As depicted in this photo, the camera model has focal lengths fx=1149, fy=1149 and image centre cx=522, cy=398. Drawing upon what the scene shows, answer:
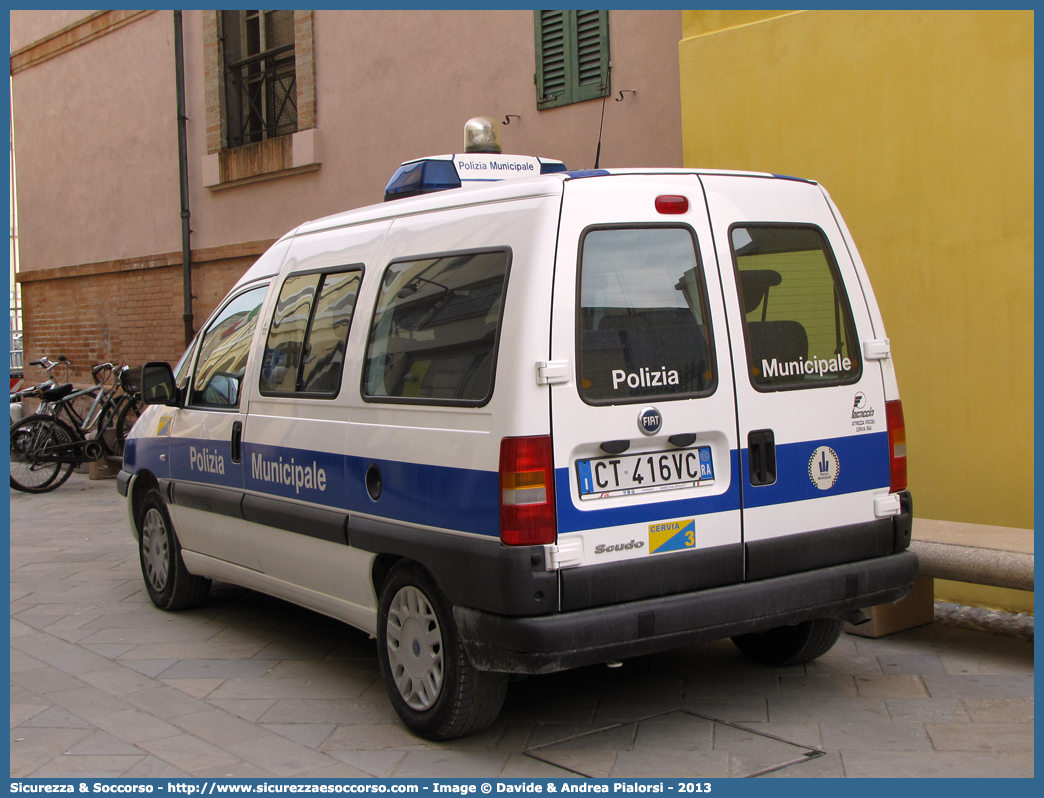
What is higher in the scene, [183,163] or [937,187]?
[183,163]

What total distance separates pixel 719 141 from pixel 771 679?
3.45 m

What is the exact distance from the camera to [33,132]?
594 inches

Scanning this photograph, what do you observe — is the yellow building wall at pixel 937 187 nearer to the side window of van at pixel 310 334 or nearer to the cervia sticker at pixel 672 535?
the cervia sticker at pixel 672 535

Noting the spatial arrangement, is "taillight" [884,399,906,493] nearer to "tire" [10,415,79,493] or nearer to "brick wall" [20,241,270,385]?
"brick wall" [20,241,270,385]

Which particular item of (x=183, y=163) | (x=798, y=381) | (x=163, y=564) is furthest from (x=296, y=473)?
(x=183, y=163)

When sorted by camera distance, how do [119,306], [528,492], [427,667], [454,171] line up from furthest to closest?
[119,306] < [454,171] < [427,667] < [528,492]

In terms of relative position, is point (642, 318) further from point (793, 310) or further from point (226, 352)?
point (226, 352)

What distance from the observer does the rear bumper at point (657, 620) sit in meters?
3.74

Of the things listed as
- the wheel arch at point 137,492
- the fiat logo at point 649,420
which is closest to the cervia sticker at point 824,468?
the fiat logo at point 649,420

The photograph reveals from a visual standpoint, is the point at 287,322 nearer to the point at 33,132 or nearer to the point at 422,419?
the point at 422,419

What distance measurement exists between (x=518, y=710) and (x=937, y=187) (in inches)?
139

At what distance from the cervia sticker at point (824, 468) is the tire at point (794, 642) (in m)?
0.88

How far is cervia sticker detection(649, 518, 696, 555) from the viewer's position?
3.93 m

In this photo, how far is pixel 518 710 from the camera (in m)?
4.61
